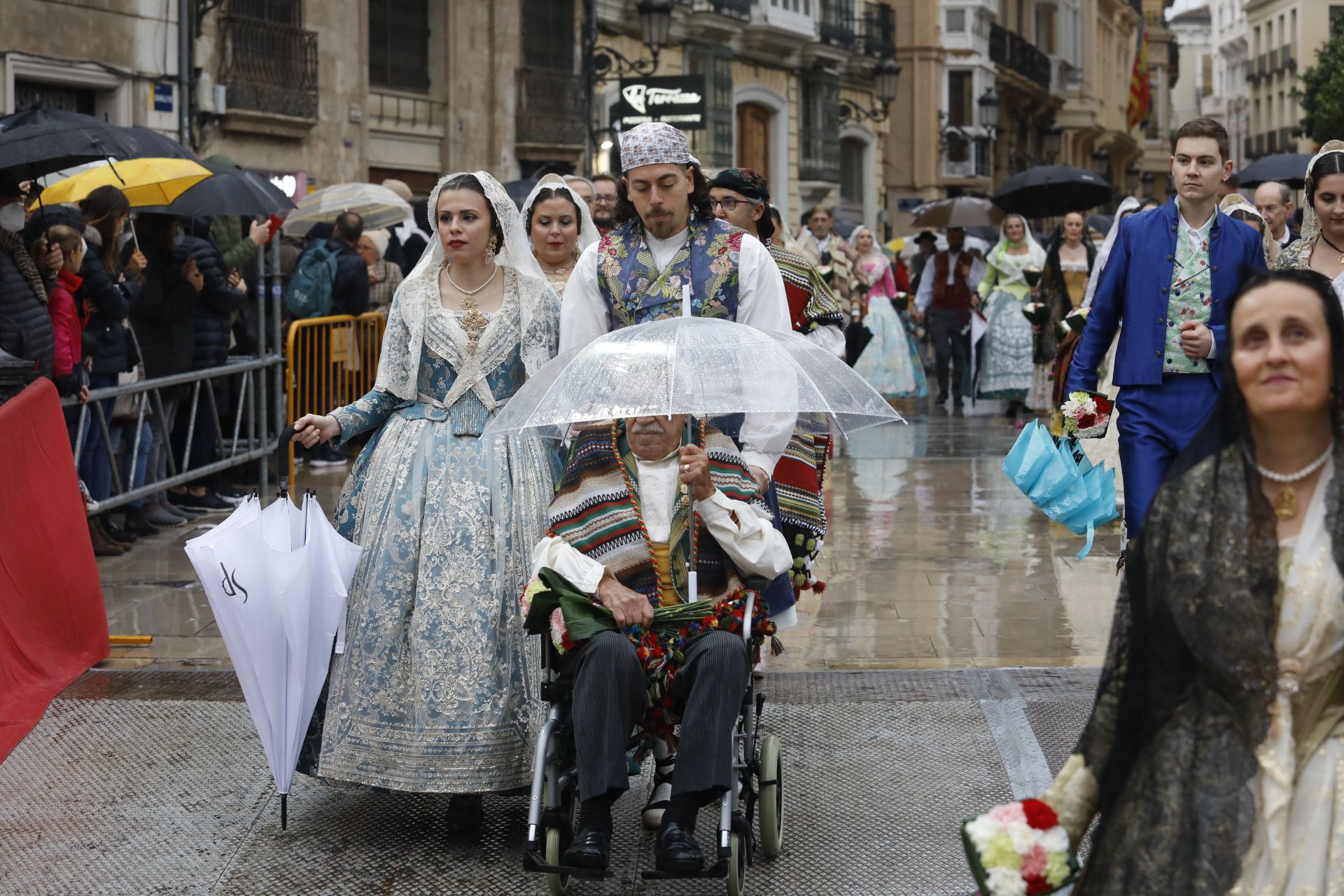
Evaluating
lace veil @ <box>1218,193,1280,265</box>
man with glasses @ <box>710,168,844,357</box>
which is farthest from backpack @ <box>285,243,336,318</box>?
lace veil @ <box>1218,193,1280,265</box>

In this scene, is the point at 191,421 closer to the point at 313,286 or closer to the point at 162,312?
the point at 162,312

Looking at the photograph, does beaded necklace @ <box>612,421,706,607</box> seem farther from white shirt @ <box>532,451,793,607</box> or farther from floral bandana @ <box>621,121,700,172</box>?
floral bandana @ <box>621,121,700,172</box>

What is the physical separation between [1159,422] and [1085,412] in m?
0.44

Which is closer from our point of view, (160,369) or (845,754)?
(845,754)

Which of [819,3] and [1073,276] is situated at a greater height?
[819,3]

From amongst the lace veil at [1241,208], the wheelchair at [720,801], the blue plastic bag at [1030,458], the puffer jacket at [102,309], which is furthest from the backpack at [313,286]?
the wheelchair at [720,801]

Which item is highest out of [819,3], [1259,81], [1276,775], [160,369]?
[1259,81]

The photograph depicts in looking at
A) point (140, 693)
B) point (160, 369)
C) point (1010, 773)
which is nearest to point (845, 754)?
point (1010, 773)

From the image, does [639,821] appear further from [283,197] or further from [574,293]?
[283,197]

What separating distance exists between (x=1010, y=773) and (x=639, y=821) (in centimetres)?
117

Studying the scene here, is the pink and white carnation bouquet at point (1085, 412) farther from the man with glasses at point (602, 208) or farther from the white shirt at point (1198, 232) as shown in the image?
the man with glasses at point (602, 208)

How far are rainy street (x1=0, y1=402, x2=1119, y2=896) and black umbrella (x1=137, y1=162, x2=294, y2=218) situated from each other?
2.26 meters

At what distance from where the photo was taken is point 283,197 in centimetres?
1156

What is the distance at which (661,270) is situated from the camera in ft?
17.9
